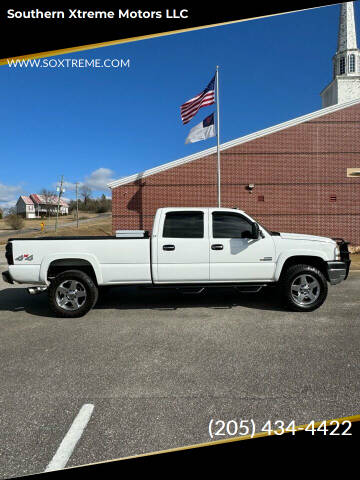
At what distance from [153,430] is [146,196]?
14609 millimetres

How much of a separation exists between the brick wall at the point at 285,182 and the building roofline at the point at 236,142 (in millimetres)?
219

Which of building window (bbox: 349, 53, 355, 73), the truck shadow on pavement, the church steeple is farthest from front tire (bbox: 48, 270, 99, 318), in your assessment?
the church steeple

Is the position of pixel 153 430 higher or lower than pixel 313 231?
lower

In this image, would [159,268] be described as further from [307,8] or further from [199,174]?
[199,174]

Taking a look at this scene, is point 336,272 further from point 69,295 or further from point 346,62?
point 346,62

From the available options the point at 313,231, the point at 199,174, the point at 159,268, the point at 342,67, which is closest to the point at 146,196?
the point at 199,174

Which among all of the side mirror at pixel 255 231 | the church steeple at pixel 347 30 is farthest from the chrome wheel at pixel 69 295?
the church steeple at pixel 347 30

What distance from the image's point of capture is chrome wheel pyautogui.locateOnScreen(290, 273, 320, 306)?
212 inches

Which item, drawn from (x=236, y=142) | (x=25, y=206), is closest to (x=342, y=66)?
(x=236, y=142)

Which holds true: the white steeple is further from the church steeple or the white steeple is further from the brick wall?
the brick wall

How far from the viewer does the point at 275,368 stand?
3229mm

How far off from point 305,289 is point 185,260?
96.3 inches

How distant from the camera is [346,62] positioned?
2831 centimetres

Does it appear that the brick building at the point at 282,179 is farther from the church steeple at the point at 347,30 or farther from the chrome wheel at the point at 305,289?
the church steeple at the point at 347,30
